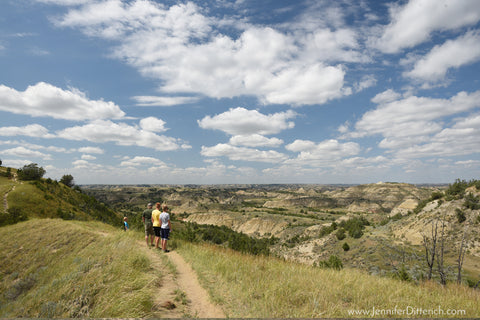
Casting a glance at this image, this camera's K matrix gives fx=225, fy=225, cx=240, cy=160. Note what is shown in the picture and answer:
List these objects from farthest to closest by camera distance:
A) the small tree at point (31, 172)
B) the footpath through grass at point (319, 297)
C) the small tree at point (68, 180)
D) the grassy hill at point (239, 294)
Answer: the small tree at point (68, 180), the small tree at point (31, 172), the footpath through grass at point (319, 297), the grassy hill at point (239, 294)

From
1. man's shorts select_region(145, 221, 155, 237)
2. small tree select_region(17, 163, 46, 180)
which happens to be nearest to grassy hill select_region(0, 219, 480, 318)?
man's shorts select_region(145, 221, 155, 237)

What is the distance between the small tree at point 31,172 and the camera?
40.8 meters

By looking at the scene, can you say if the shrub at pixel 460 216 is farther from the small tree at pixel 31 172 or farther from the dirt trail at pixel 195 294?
the small tree at pixel 31 172

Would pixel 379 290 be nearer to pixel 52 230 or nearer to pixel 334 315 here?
pixel 334 315

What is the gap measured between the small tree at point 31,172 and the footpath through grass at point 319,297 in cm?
→ 5011

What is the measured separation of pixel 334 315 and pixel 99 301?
4.67 meters

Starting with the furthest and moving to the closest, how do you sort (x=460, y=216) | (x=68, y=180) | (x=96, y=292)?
(x=68, y=180), (x=460, y=216), (x=96, y=292)

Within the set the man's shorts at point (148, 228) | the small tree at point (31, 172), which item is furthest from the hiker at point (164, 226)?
the small tree at point (31, 172)

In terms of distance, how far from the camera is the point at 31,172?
136ft

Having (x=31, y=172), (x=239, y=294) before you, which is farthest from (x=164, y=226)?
(x=31, y=172)

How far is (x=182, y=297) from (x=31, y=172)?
51311mm

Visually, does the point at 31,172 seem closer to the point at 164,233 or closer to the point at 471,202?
the point at 164,233

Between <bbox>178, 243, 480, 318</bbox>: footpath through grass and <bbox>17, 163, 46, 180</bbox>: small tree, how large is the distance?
50.1 m

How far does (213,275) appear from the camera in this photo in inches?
284
